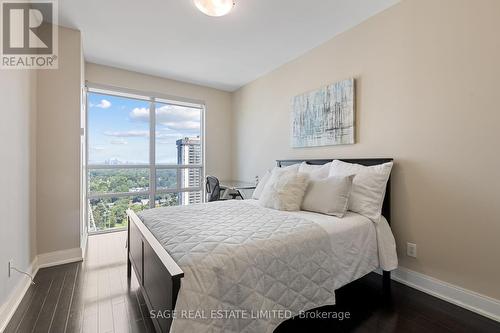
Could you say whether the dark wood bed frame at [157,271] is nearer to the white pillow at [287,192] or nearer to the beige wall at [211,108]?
the white pillow at [287,192]

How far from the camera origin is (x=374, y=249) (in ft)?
6.35

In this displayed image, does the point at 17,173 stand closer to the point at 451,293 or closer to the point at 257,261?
the point at 257,261

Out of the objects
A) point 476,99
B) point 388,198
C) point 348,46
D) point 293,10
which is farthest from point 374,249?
point 293,10

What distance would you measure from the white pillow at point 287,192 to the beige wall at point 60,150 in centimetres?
225

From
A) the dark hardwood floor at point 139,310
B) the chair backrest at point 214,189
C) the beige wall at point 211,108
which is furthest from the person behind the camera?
the beige wall at point 211,108

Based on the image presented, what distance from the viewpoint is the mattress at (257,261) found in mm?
1108

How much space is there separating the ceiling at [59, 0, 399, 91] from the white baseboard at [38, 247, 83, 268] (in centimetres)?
257

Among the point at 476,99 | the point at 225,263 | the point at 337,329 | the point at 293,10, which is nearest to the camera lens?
the point at 225,263

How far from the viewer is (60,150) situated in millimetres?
2627

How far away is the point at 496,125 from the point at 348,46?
1.60 meters

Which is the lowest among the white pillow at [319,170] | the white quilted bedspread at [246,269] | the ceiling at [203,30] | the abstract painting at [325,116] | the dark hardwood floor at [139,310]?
the dark hardwood floor at [139,310]

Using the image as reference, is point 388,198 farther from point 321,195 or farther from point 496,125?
point 496,125

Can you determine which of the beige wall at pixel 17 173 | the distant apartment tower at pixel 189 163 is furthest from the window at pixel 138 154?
the beige wall at pixel 17 173

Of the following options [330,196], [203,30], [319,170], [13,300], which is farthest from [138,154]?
[330,196]
